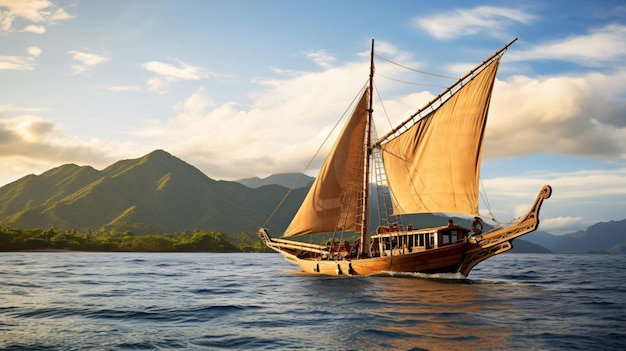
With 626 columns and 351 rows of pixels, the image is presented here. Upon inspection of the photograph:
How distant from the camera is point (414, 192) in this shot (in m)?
46.9

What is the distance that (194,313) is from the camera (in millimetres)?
25297

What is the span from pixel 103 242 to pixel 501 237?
460 feet

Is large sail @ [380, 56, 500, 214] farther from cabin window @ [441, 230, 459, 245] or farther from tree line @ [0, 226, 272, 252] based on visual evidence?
tree line @ [0, 226, 272, 252]

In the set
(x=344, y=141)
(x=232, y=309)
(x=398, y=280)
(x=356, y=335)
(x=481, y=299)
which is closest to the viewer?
(x=356, y=335)

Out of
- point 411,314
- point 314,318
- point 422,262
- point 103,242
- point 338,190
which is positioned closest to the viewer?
point 314,318

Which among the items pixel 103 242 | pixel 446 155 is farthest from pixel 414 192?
pixel 103 242

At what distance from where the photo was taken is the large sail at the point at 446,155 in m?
41.3

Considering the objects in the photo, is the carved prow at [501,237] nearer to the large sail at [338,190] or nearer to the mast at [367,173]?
the mast at [367,173]

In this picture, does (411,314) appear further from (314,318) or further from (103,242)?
(103,242)

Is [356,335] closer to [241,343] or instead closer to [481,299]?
[241,343]

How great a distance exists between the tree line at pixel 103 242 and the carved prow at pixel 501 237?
12522 cm

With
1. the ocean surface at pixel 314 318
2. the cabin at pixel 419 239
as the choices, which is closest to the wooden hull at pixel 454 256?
the cabin at pixel 419 239

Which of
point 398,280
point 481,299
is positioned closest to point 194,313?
point 481,299

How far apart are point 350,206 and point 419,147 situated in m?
9.56
